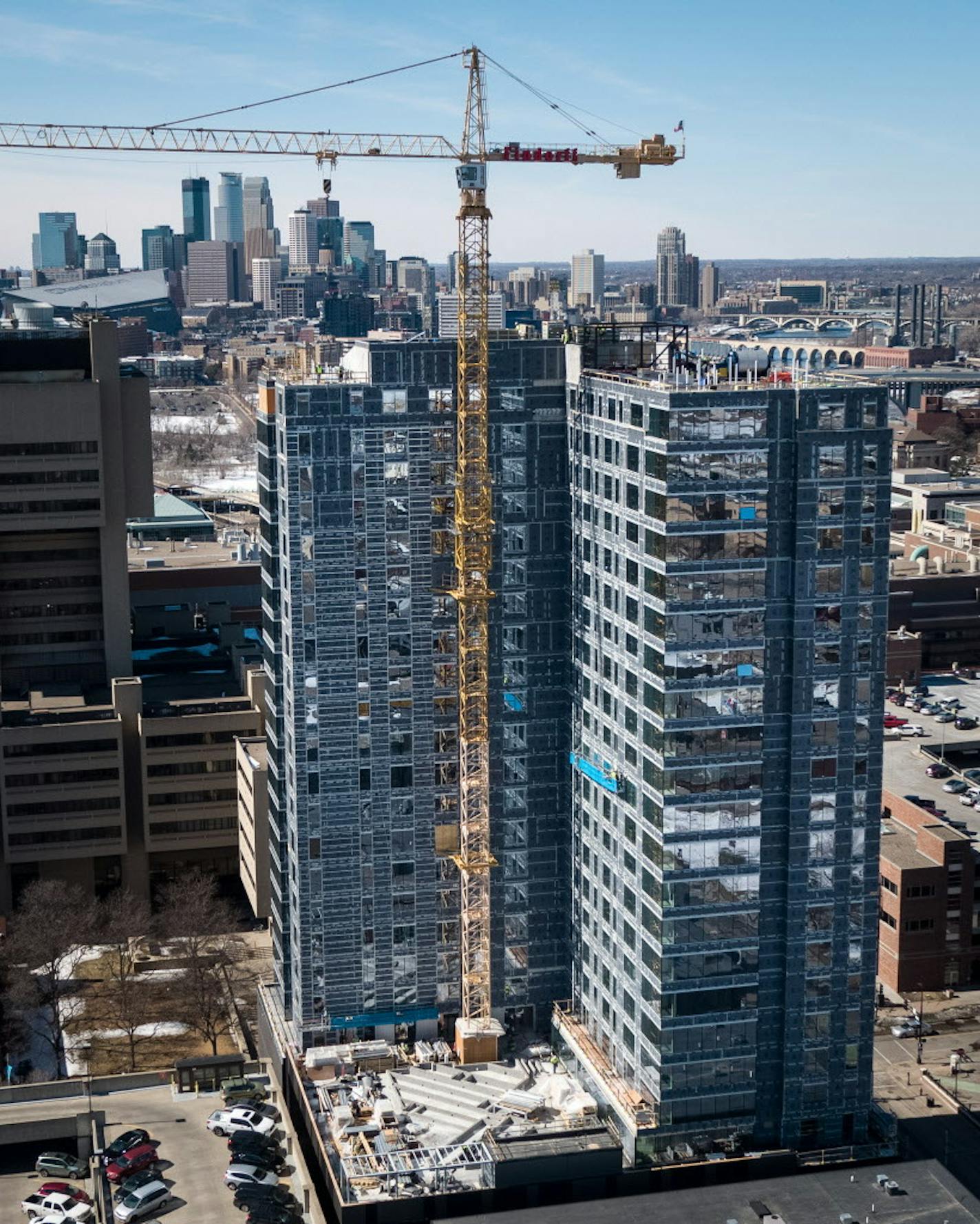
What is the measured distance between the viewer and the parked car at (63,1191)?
77.7 meters

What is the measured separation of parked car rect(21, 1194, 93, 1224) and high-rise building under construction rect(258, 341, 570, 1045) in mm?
13393

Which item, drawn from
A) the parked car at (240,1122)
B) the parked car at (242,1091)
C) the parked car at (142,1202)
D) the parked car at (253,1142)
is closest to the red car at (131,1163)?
the parked car at (142,1202)

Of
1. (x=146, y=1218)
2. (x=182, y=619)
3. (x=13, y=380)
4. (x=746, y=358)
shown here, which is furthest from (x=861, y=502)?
(x=182, y=619)

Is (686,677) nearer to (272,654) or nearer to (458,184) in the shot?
(272,654)

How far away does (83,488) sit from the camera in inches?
4678

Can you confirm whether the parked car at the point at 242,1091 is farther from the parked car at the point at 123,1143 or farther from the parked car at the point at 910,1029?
the parked car at the point at 910,1029

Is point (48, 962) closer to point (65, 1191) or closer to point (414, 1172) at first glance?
point (65, 1191)

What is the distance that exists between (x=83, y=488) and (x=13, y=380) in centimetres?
875

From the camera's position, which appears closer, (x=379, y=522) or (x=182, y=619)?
(x=379, y=522)

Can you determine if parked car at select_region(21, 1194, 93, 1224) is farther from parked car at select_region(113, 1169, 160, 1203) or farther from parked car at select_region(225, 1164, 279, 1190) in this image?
parked car at select_region(225, 1164, 279, 1190)

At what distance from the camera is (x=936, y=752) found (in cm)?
12244

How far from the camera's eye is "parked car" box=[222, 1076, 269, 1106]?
8489 cm

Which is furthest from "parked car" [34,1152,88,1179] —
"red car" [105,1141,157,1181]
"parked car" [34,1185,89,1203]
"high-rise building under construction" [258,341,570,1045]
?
"high-rise building under construction" [258,341,570,1045]

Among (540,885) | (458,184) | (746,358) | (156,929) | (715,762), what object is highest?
(458,184)
